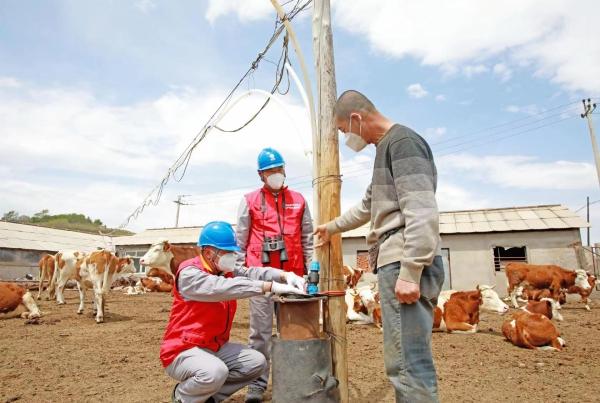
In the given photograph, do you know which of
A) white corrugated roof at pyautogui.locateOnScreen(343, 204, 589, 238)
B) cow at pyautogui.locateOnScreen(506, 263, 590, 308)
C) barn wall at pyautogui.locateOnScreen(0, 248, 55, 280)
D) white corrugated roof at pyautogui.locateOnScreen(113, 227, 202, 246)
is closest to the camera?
cow at pyautogui.locateOnScreen(506, 263, 590, 308)

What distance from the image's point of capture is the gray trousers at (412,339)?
74.2 inches

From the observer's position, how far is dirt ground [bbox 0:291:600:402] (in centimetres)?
377

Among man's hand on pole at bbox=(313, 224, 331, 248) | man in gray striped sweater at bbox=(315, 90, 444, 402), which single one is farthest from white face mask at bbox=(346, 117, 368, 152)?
man's hand on pole at bbox=(313, 224, 331, 248)

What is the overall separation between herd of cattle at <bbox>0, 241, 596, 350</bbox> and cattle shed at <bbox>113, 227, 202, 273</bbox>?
11326 millimetres

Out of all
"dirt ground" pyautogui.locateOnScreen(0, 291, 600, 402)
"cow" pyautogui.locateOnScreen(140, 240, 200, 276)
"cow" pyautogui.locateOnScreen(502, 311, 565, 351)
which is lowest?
"dirt ground" pyautogui.locateOnScreen(0, 291, 600, 402)

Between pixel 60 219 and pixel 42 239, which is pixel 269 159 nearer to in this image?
pixel 42 239

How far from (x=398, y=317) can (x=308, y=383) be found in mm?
720

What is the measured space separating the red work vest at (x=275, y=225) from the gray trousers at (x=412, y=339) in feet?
5.15

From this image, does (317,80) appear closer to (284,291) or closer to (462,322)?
(284,291)

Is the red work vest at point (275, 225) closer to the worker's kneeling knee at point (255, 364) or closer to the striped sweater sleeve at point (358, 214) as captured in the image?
the worker's kneeling knee at point (255, 364)

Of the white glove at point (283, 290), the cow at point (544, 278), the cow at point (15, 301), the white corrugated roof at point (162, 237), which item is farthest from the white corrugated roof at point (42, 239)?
the white glove at point (283, 290)

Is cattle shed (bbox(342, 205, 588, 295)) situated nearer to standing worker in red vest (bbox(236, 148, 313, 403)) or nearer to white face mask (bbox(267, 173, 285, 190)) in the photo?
standing worker in red vest (bbox(236, 148, 313, 403))

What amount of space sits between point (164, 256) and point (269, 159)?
285 inches

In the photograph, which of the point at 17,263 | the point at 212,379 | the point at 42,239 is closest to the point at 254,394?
the point at 212,379
